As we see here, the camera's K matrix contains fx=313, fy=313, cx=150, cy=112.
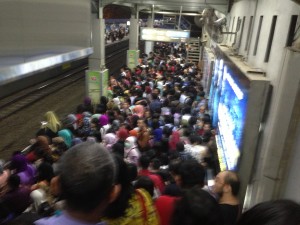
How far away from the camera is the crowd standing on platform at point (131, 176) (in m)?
1.26

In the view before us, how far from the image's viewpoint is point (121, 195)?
1.93m

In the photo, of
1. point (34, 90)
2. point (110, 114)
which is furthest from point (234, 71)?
point (34, 90)

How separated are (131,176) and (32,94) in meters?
13.1

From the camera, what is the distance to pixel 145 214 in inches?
83.5

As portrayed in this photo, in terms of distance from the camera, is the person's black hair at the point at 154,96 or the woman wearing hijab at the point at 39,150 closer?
the woman wearing hijab at the point at 39,150

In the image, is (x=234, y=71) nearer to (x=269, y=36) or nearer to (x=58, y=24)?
(x=269, y=36)

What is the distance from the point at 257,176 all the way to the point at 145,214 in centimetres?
233

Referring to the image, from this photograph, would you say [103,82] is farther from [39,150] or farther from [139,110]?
[39,150]

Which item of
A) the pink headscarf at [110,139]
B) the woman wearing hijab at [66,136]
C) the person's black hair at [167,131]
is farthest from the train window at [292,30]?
the woman wearing hijab at [66,136]

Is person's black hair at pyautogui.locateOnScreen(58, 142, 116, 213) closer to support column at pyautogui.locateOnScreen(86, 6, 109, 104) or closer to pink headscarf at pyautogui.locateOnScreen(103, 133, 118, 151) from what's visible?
pink headscarf at pyautogui.locateOnScreen(103, 133, 118, 151)

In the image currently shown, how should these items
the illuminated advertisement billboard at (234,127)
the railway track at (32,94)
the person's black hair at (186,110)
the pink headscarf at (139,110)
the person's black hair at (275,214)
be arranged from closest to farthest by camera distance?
the person's black hair at (275,214), the illuminated advertisement billboard at (234,127), the person's black hair at (186,110), the pink headscarf at (139,110), the railway track at (32,94)

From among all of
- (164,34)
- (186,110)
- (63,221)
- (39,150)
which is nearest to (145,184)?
(63,221)

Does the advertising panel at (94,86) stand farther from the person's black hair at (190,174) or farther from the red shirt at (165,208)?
the red shirt at (165,208)

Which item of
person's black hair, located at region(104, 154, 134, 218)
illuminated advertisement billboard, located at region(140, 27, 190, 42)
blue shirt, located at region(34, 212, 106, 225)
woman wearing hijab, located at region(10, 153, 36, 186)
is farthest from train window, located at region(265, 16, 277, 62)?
illuminated advertisement billboard, located at region(140, 27, 190, 42)
